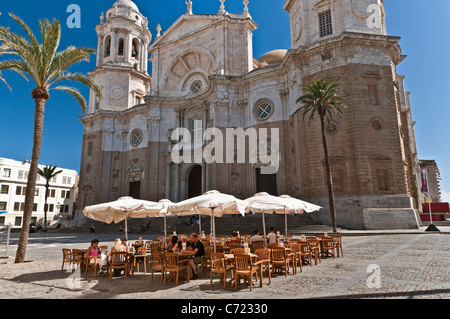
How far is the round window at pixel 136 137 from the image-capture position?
4212 cm

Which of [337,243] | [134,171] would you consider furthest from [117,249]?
[134,171]

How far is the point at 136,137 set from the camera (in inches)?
1683

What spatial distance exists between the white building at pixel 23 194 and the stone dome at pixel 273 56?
4533 cm

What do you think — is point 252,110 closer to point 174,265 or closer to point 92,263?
point 92,263

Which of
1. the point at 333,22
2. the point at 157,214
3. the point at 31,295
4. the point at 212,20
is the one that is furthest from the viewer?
the point at 212,20

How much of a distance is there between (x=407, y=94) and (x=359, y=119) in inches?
1029

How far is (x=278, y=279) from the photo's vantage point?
8625mm

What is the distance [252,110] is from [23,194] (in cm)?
4847

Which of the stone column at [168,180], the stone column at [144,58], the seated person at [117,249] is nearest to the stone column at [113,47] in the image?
the stone column at [144,58]

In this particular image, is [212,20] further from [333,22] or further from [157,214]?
[157,214]

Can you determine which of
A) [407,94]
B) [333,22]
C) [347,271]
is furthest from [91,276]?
[407,94]

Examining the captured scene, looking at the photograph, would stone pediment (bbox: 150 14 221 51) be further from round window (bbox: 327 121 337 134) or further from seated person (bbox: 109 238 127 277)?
seated person (bbox: 109 238 127 277)

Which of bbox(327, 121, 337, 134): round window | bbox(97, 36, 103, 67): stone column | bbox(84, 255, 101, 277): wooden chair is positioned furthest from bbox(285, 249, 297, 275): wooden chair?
bbox(97, 36, 103, 67): stone column

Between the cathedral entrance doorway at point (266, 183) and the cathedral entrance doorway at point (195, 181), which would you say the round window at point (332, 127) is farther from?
the cathedral entrance doorway at point (195, 181)
